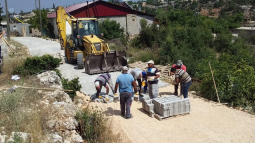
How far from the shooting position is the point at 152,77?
8.38m

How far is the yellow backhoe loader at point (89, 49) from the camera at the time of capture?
40.4 feet

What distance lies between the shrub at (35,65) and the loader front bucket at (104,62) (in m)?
1.58

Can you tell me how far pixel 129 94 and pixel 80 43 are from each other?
7060 millimetres

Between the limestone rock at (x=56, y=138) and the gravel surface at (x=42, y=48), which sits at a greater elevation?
the gravel surface at (x=42, y=48)

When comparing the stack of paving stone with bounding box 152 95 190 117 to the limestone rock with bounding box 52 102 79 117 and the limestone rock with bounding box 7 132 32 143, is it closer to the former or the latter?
the limestone rock with bounding box 52 102 79 117

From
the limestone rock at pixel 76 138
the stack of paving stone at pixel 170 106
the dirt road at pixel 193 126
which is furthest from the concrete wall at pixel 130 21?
the limestone rock at pixel 76 138

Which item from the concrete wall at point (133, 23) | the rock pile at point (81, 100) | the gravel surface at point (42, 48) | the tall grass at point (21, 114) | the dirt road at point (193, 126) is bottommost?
the dirt road at point (193, 126)

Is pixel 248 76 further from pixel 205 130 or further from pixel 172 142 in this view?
pixel 172 142

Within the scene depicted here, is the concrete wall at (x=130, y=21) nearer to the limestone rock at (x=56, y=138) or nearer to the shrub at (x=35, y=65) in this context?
the shrub at (x=35, y=65)

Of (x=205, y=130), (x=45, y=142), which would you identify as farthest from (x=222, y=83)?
(x=45, y=142)

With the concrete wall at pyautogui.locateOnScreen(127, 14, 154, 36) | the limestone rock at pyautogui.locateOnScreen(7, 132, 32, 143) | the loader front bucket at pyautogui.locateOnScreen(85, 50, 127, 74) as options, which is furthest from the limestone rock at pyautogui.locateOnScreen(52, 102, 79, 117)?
the concrete wall at pyautogui.locateOnScreen(127, 14, 154, 36)

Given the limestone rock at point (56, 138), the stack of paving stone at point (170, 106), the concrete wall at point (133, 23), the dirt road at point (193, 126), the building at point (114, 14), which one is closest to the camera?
the limestone rock at point (56, 138)

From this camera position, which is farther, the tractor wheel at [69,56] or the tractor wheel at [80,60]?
the tractor wheel at [69,56]

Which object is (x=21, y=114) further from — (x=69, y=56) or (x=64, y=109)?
(x=69, y=56)
